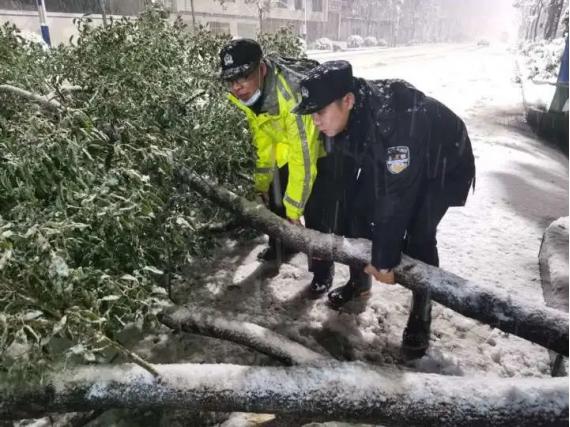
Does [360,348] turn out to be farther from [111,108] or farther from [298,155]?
[111,108]

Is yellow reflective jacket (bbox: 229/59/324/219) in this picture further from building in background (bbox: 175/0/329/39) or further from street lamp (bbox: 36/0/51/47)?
building in background (bbox: 175/0/329/39)

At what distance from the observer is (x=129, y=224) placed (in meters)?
2.14

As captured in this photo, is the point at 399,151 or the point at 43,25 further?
the point at 43,25

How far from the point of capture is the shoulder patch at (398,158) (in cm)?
221

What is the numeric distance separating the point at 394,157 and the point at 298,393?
125 centimetres

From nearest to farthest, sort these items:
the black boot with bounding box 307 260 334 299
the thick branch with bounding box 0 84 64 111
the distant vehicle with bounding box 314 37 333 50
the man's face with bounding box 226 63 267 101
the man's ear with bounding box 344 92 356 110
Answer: the man's ear with bounding box 344 92 356 110 → the man's face with bounding box 226 63 267 101 → the thick branch with bounding box 0 84 64 111 → the black boot with bounding box 307 260 334 299 → the distant vehicle with bounding box 314 37 333 50

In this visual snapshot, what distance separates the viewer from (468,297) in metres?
2.38

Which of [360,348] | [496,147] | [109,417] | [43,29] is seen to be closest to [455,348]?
[360,348]

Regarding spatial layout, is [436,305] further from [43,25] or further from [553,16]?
[553,16]

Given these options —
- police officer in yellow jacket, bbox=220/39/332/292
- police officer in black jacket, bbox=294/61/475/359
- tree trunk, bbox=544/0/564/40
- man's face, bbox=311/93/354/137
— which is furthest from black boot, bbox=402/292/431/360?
tree trunk, bbox=544/0/564/40

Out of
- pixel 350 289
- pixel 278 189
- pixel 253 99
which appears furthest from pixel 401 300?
pixel 253 99

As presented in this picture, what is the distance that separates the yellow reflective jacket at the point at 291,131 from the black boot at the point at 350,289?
851 millimetres

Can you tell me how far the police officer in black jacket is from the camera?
2.24m

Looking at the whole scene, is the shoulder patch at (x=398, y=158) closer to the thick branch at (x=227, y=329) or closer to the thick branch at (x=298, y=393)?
the thick branch at (x=298, y=393)
